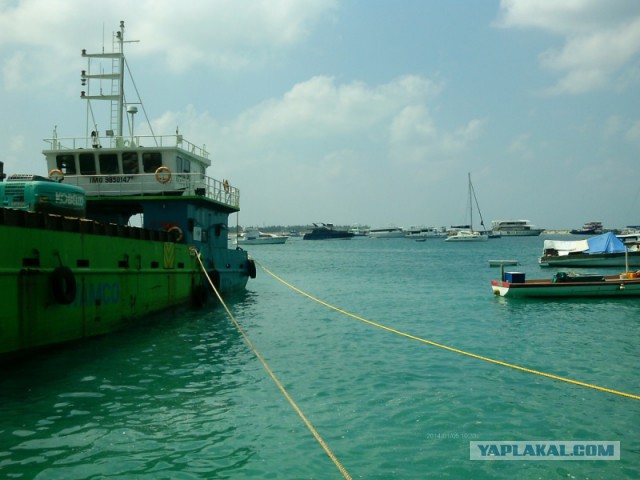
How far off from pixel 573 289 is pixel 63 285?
22.0m

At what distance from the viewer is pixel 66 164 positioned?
20953 millimetres

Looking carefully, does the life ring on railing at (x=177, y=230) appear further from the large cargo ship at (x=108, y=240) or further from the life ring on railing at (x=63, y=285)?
the life ring on railing at (x=63, y=285)

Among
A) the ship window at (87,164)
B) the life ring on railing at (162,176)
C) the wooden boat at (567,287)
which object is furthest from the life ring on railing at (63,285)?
the wooden boat at (567,287)

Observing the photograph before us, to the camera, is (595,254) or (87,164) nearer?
(87,164)

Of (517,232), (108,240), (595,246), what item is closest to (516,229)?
(517,232)

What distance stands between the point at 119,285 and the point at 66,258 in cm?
259

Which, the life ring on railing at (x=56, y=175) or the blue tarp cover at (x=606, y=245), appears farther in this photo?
the blue tarp cover at (x=606, y=245)

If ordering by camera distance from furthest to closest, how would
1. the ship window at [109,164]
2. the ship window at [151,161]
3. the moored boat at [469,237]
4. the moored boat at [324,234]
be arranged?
the moored boat at [324,234]
the moored boat at [469,237]
the ship window at [151,161]
the ship window at [109,164]

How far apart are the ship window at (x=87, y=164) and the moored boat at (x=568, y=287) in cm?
1882

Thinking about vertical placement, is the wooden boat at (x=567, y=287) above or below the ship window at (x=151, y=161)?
below

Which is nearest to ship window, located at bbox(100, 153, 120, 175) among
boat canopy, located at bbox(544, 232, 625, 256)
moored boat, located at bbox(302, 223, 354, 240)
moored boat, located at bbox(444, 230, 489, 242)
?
boat canopy, located at bbox(544, 232, 625, 256)

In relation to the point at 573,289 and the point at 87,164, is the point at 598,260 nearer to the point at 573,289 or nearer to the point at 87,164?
the point at 573,289

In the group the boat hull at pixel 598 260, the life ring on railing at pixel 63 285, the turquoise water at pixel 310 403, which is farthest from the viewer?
the boat hull at pixel 598 260

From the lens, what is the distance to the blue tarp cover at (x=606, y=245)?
47.3 metres
